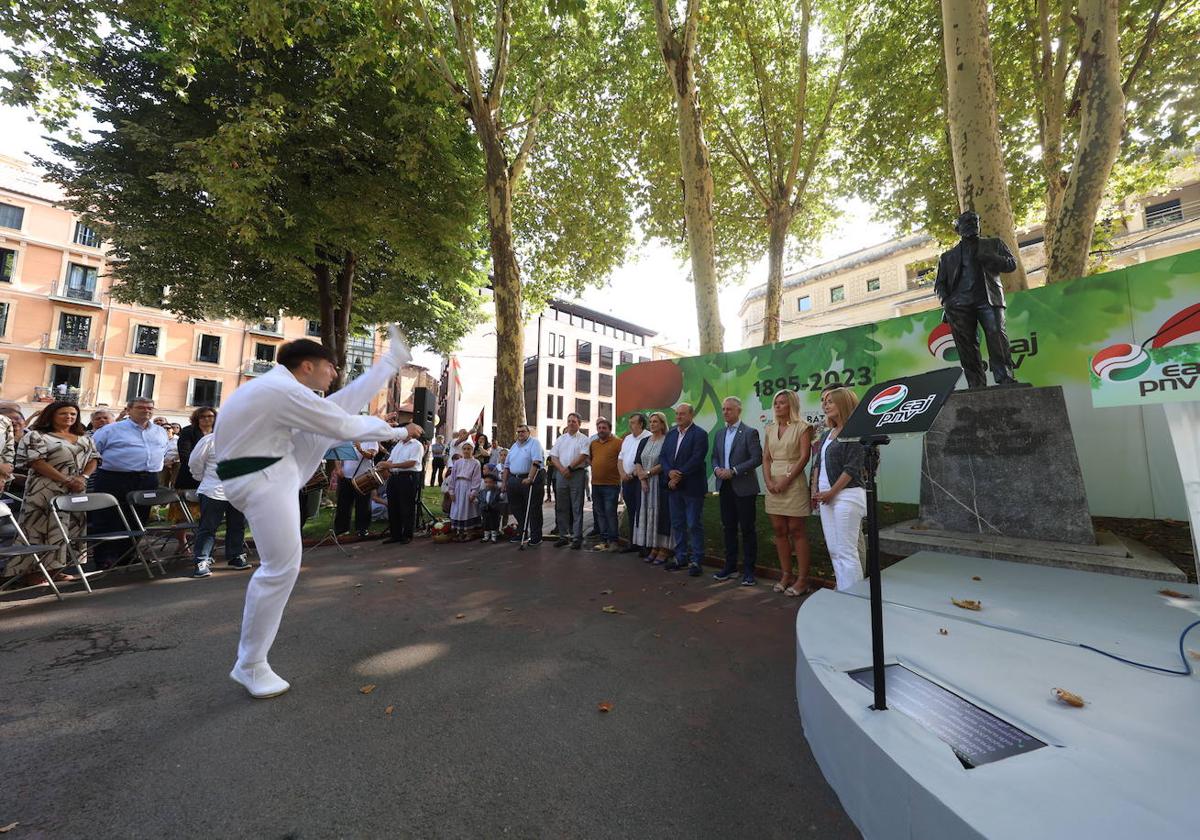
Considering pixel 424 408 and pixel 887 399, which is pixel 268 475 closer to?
pixel 424 408

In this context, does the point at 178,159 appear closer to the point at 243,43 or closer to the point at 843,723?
the point at 243,43

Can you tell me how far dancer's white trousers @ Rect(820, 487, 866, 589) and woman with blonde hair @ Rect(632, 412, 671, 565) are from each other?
2581mm

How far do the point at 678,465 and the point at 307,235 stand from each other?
9578 mm

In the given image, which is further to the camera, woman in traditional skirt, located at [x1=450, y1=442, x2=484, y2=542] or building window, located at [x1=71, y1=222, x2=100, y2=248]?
building window, located at [x1=71, y1=222, x2=100, y2=248]

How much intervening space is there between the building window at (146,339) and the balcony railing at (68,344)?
180 cm

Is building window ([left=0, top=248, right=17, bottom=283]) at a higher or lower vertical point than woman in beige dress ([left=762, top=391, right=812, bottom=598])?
higher

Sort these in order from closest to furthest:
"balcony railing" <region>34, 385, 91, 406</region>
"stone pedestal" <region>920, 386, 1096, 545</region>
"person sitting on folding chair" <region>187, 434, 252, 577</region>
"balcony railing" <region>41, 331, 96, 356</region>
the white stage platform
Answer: the white stage platform, "stone pedestal" <region>920, 386, 1096, 545</region>, "person sitting on folding chair" <region>187, 434, 252, 577</region>, "balcony railing" <region>34, 385, 91, 406</region>, "balcony railing" <region>41, 331, 96, 356</region>

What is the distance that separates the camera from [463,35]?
10156 millimetres

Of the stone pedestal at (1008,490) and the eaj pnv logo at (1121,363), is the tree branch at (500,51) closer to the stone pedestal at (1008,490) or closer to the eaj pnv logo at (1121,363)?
the stone pedestal at (1008,490)

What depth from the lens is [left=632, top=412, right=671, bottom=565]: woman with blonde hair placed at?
6.79 meters

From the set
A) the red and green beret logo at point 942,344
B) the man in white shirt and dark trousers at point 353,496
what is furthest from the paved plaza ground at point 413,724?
the red and green beret logo at point 942,344

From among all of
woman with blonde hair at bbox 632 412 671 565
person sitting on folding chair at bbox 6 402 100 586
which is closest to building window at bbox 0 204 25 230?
person sitting on folding chair at bbox 6 402 100 586

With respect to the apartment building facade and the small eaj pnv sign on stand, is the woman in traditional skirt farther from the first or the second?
the apartment building facade

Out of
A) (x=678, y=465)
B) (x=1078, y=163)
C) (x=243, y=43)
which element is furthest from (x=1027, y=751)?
(x=243, y=43)
